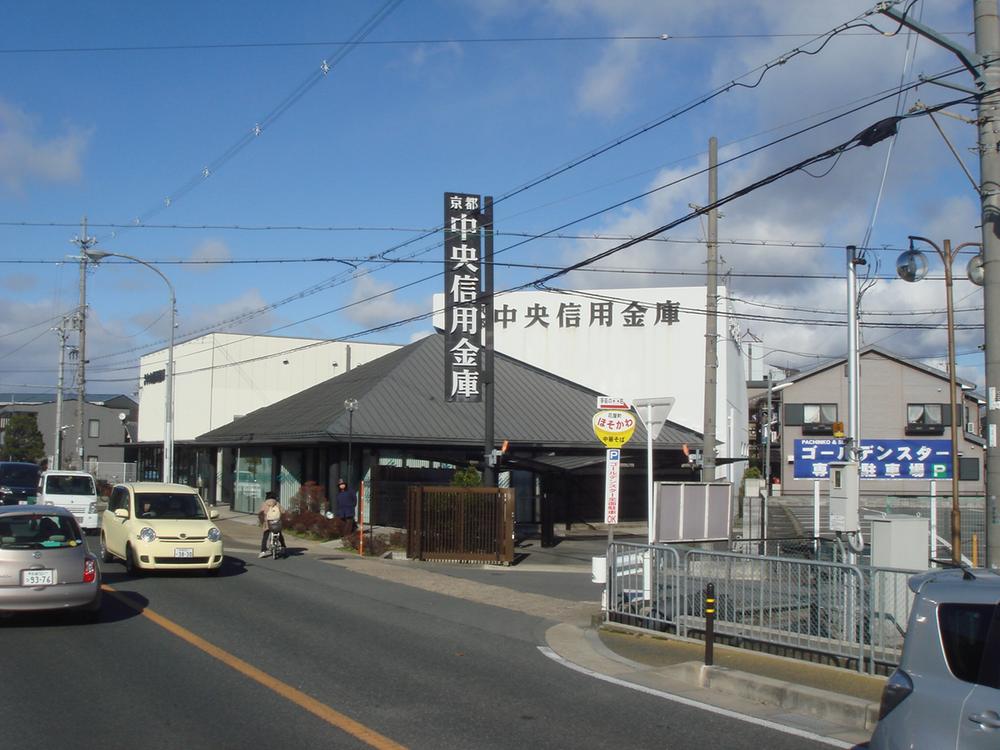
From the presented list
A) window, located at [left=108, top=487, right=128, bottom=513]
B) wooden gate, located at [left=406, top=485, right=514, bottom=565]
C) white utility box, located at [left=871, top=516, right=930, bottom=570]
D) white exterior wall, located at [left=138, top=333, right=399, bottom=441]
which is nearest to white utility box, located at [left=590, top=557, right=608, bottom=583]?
white utility box, located at [left=871, top=516, right=930, bottom=570]

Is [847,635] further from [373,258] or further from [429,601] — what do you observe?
[373,258]

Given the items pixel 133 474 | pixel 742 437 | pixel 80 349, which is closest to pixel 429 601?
pixel 80 349

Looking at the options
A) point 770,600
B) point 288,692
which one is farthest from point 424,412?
point 288,692

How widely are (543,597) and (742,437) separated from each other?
4165cm

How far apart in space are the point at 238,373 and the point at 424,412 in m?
20.9

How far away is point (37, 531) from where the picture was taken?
12789 mm

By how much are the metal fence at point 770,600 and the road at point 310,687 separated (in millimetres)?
1548

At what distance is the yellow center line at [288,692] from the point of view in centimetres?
748

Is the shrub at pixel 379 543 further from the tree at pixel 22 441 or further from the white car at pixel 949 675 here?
the tree at pixel 22 441

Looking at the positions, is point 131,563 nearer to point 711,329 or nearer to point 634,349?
point 711,329

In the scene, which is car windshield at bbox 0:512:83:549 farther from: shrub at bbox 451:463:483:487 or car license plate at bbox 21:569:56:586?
shrub at bbox 451:463:483:487

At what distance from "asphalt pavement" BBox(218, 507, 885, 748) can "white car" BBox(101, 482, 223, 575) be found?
3.67m

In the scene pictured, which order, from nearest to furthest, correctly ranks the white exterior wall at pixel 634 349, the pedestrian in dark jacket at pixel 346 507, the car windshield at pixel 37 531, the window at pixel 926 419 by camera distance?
the car windshield at pixel 37 531, the pedestrian in dark jacket at pixel 346 507, the white exterior wall at pixel 634 349, the window at pixel 926 419

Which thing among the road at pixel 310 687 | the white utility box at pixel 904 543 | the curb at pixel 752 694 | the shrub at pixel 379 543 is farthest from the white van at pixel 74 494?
the white utility box at pixel 904 543
